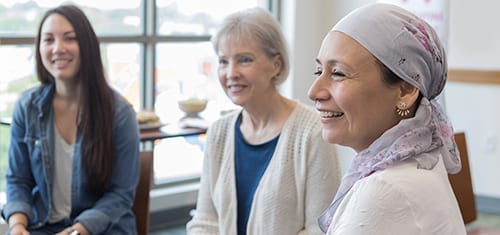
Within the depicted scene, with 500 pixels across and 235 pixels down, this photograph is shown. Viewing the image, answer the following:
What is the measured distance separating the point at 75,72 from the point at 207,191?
65 cm

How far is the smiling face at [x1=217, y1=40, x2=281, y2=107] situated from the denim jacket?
0.49 m

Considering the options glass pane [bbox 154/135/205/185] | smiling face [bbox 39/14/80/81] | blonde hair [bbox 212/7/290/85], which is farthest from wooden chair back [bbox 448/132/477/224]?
glass pane [bbox 154/135/205/185]

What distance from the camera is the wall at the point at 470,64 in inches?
187

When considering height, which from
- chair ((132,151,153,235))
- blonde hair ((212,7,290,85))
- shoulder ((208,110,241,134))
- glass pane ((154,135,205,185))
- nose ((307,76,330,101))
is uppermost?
blonde hair ((212,7,290,85))

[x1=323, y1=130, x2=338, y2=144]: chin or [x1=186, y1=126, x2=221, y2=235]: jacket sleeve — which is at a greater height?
[x1=323, y1=130, x2=338, y2=144]: chin

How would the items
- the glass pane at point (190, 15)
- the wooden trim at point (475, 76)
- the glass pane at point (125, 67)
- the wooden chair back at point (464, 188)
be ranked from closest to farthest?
the wooden chair back at point (464, 188) < the glass pane at point (125, 67) < the glass pane at point (190, 15) < the wooden trim at point (475, 76)

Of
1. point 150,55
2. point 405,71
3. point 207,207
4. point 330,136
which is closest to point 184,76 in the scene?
point 150,55

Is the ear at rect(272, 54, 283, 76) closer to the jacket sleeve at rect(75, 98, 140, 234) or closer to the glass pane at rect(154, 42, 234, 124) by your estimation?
the jacket sleeve at rect(75, 98, 140, 234)

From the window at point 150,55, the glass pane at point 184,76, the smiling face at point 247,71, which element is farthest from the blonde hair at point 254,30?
the glass pane at point 184,76

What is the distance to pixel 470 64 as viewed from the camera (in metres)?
4.84

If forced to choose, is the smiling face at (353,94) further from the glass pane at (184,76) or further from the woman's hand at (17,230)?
the glass pane at (184,76)

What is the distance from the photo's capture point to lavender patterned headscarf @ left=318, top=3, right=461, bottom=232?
1198 millimetres

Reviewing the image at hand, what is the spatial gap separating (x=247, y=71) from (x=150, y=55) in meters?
2.38

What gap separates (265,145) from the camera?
6.97 ft
